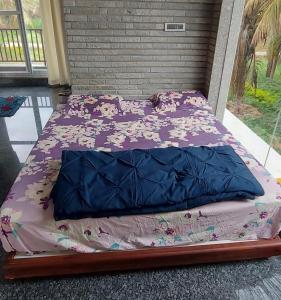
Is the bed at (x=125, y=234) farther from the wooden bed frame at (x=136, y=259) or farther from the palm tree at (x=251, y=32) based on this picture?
the palm tree at (x=251, y=32)

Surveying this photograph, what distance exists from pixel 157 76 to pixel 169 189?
191cm

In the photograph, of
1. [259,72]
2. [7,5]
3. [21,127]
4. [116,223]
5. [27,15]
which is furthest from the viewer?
[27,15]

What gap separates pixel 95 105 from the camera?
2.70m

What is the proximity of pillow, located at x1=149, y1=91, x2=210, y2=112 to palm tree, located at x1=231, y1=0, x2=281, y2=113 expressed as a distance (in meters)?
0.45

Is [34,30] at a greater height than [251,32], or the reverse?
[251,32]

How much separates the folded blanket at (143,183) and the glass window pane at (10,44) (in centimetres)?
419

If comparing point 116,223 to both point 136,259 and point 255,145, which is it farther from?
point 255,145

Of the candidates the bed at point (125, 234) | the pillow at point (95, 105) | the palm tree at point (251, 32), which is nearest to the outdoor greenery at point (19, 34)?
the pillow at point (95, 105)

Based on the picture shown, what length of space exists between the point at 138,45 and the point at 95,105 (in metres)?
0.81

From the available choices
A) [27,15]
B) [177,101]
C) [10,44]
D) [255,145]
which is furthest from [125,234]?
[10,44]

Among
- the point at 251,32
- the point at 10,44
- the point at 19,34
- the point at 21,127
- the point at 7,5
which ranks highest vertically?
the point at 7,5

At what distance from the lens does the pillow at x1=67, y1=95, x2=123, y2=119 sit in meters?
2.63

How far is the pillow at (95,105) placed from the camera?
103 inches

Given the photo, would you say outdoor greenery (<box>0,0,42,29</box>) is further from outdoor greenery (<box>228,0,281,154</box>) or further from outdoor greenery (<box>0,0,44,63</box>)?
outdoor greenery (<box>228,0,281,154</box>)
